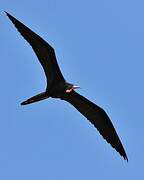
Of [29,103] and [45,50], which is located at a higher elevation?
[45,50]

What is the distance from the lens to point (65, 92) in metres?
30.3

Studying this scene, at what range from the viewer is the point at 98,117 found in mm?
31672

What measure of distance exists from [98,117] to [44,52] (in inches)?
152

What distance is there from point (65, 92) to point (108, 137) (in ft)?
9.73

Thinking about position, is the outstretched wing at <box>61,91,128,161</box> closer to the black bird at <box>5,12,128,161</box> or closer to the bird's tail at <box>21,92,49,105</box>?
the black bird at <box>5,12,128,161</box>

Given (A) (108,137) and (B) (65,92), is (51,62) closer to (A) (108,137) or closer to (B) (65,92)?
(B) (65,92)

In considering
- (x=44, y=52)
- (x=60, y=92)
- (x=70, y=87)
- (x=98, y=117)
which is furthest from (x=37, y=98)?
(x=98, y=117)

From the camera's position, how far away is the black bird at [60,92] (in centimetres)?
2936

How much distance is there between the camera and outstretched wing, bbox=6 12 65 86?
29062mm

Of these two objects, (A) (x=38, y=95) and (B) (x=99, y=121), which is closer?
(A) (x=38, y=95)

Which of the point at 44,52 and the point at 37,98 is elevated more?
the point at 44,52

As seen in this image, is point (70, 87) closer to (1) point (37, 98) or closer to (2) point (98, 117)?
(1) point (37, 98)

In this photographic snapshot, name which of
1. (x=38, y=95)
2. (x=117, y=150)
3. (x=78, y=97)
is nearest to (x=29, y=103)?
(x=38, y=95)

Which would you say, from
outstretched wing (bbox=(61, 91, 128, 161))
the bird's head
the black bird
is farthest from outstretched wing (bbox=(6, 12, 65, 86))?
outstretched wing (bbox=(61, 91, 128, 161))
